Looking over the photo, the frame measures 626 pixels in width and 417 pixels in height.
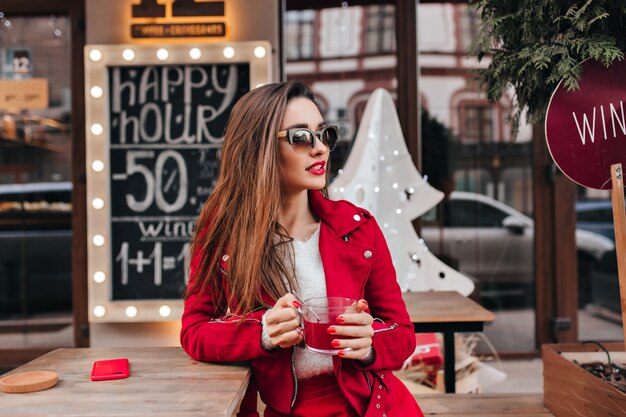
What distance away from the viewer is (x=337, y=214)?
1.67m

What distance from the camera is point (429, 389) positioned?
3066mm

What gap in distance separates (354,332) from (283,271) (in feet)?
1.02

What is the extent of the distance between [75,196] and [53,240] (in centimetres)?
34

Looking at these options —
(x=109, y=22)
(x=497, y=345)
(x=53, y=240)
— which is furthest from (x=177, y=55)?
(x=497, y=345)

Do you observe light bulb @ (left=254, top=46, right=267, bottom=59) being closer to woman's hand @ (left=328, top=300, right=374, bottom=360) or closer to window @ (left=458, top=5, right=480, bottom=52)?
window @ (left=458, top=5, right=480, bottom=52)

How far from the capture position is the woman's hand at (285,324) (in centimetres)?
135

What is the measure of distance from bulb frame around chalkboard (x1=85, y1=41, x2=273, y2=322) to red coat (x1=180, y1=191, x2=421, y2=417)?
1727 millimetres

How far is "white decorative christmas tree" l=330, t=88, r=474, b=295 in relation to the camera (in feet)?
10.9

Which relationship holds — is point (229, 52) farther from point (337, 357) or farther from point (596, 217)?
point (596, 217)

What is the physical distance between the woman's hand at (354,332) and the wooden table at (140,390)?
0.25 meters

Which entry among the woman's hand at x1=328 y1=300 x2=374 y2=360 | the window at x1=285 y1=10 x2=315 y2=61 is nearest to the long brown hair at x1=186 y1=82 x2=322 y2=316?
the woman's hand at x1=328 y1=300 x2=374 y2=360

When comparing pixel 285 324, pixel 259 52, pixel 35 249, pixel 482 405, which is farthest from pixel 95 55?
pixel 482 405

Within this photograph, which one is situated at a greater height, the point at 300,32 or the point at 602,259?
the point at 300,32

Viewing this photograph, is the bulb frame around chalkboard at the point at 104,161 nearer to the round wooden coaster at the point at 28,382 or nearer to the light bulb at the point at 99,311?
the light bulb at the point at 99,311
